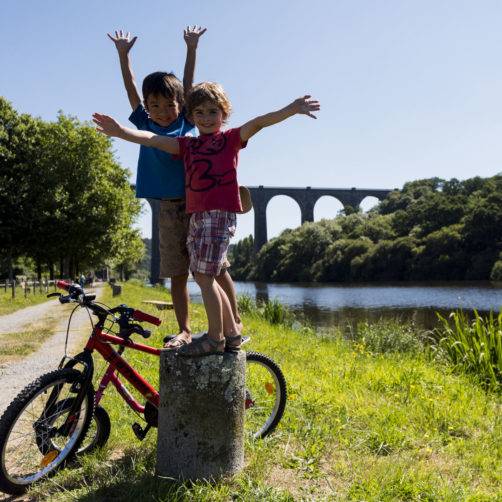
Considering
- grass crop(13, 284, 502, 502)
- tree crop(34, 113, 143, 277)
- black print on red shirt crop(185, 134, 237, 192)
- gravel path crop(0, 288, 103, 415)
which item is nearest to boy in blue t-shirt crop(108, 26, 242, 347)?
black print on red shirt crop(185, 134, 237, 192)

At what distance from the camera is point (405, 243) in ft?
138

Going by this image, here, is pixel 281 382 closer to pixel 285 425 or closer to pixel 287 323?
pixel 285 425

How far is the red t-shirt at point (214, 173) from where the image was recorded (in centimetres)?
207

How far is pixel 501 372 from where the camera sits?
466cm

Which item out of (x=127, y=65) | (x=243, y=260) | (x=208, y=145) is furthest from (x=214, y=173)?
(x=243, y=260)

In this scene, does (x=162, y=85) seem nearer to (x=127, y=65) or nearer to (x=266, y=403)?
(x=127, y=65)

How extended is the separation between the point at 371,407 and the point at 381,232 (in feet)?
156

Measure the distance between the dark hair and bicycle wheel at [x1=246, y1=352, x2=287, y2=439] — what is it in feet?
4.89

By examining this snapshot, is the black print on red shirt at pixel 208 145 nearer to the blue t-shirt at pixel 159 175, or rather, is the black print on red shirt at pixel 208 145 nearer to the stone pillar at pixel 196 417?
the blue t-shirt at pixel 159 175

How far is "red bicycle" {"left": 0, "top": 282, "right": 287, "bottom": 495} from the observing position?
2.02 metres

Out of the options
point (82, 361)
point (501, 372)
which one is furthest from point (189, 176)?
point (501, 372)

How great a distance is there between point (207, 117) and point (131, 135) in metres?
0.38

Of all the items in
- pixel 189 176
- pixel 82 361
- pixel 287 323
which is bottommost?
pixel 287 323

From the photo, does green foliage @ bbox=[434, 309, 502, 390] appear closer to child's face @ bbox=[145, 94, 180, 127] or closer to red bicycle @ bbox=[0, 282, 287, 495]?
red bicycle @ bbox=[0, 282, 287, 495]
